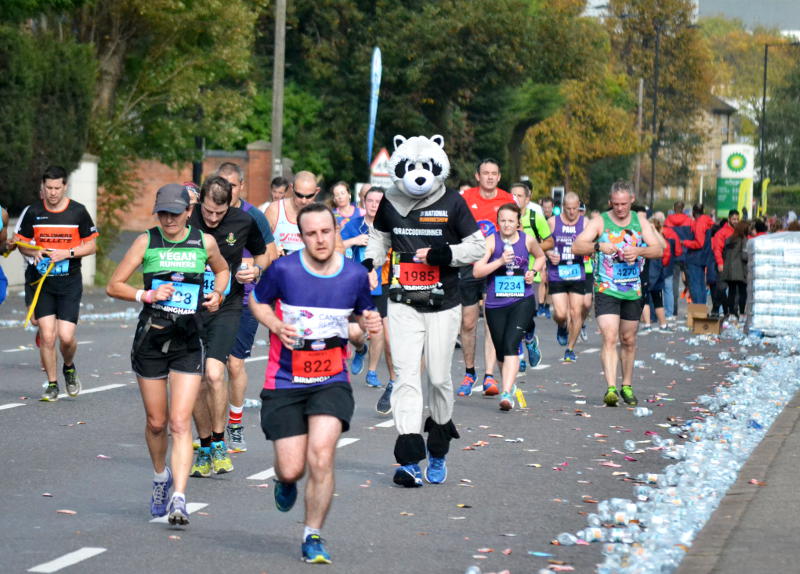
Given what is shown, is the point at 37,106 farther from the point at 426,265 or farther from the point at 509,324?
the point at 426,265

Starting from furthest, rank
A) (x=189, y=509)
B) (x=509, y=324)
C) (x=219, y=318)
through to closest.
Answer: (x=509, y=324)
(x=219, y=318)
(x=189, y=509)

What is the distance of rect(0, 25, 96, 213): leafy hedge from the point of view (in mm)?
25172

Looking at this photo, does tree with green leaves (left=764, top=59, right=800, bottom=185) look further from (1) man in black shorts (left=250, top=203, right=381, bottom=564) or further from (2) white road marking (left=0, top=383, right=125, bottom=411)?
(1) man in black shorts (left=250, top=203, right=381, bottom=564)

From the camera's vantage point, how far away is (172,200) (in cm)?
776

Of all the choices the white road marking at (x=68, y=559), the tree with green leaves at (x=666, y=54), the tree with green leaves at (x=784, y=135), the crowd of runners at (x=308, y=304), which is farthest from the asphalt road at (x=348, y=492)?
the tree with green leaves at (x=784, y=135)

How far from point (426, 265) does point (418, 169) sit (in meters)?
0.58

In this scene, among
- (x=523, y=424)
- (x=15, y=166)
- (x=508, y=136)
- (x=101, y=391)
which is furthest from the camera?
(x=508, y=136)

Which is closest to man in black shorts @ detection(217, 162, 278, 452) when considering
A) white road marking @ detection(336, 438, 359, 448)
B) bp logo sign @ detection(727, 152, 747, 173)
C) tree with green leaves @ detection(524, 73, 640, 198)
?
white road marking @ detection(336, 438, 359, 448)

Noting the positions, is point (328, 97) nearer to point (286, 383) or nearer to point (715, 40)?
point (286, 383)

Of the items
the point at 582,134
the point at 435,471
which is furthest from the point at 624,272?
the point at 582,134

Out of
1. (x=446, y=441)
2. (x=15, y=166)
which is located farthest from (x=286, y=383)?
(x=15, y=166)

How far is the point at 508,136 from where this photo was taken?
5859 centimetres

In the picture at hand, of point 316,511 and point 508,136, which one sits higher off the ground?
point 508,136

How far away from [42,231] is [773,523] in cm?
726
